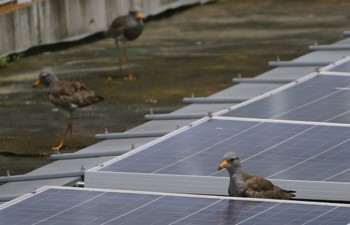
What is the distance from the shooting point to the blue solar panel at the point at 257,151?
14.2 metres

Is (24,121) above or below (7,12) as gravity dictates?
below

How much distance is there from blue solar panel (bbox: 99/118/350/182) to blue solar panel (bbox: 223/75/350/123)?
0.45 m

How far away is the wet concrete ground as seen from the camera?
22.5m

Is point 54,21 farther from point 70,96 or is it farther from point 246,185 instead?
point 246,185

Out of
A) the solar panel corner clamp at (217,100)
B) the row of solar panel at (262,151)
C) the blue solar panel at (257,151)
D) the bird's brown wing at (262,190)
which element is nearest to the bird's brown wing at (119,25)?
the solar panel corner clamp at (217,100)

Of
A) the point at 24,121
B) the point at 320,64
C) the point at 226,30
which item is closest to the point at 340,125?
the point at 320,64

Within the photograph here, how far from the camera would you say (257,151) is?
14.9 m

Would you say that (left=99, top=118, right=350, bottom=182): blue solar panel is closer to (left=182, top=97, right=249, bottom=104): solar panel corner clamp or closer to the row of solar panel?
the row of solar panel

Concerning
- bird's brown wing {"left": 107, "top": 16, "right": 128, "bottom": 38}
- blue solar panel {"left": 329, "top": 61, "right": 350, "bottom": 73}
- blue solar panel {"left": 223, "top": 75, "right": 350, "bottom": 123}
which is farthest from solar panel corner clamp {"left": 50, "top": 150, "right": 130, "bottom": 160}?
bird's brown wing {"left": 107, "top": 16, "right": 128, "bottom": 38}

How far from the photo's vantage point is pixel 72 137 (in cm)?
2169

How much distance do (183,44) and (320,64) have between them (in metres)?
8.50

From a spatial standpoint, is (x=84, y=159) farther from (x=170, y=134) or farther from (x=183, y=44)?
(x=183, y=44)

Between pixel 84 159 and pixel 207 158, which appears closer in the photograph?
pixel 207 158

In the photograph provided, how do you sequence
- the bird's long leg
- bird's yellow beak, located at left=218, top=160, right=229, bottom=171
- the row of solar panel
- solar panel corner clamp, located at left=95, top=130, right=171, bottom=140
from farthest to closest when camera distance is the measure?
the bird's long leg → solar panel corner clamp, located at left=95, top=130, right=171, bottom=140 → the row of solar panel → bird's yellow beak, located at left=218, top=160, right=229, bottom=171
